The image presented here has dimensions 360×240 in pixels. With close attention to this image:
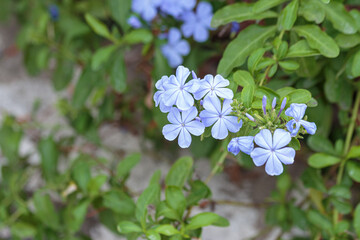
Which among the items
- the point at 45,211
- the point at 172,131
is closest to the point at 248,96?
the point at 172,131

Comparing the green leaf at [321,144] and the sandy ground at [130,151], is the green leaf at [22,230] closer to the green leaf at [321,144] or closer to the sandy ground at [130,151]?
the sandy ground at [130,151]

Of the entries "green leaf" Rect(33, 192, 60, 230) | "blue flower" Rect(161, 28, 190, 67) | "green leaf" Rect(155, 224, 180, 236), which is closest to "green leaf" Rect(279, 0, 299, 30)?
"blue flower" Rect(161, 28, 190, 67)

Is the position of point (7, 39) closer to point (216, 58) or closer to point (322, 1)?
point (216, 58)

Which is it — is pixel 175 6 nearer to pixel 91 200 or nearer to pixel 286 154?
pixel 91 200

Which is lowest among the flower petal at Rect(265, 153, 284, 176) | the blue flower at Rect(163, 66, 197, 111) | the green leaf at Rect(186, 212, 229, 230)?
the green leaf at Rect(186, 212, 229, 230)

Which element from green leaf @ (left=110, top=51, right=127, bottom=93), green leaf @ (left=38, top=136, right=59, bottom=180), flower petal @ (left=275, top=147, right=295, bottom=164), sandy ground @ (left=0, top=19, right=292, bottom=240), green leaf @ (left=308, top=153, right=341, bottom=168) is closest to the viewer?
flower petal @ (left=275, top=147, right=295, bottom=164)

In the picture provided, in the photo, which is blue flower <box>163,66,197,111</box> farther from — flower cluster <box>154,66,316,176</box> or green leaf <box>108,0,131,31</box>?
green leaf <box>108,0,131,31</box>
